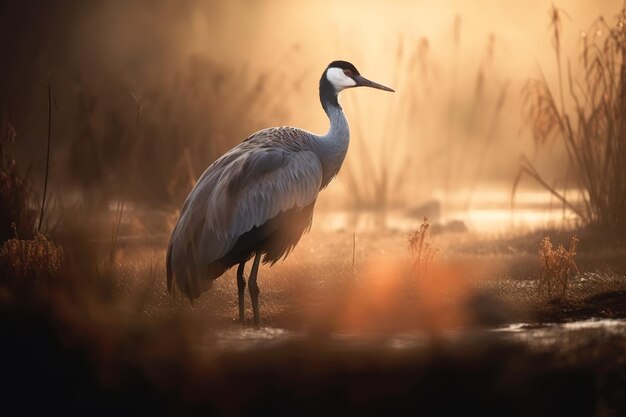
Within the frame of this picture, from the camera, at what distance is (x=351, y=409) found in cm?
382

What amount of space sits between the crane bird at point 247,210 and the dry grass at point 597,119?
2.12m

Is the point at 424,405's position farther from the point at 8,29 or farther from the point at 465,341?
the point at 8,29

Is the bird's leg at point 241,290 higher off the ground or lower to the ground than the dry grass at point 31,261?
lower

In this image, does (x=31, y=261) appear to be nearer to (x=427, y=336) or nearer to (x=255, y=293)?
(x=255, y=293)

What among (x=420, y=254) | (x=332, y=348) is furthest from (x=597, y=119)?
(x=332, y=348)

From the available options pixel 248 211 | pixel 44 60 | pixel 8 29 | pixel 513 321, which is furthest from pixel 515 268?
pixel 44 60

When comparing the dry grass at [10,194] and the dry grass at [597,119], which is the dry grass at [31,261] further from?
the dry grass at [597,119]

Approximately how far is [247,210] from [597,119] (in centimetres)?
306

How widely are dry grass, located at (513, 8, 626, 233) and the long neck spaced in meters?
1.76

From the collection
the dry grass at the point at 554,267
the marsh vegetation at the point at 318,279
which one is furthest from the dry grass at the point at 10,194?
the dry grass at the point at 554,267

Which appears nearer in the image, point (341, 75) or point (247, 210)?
point (247, 210)

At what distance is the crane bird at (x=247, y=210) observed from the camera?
216 inches

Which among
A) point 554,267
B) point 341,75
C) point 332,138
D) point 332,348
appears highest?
point 341,75

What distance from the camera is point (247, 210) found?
5.66 meters
